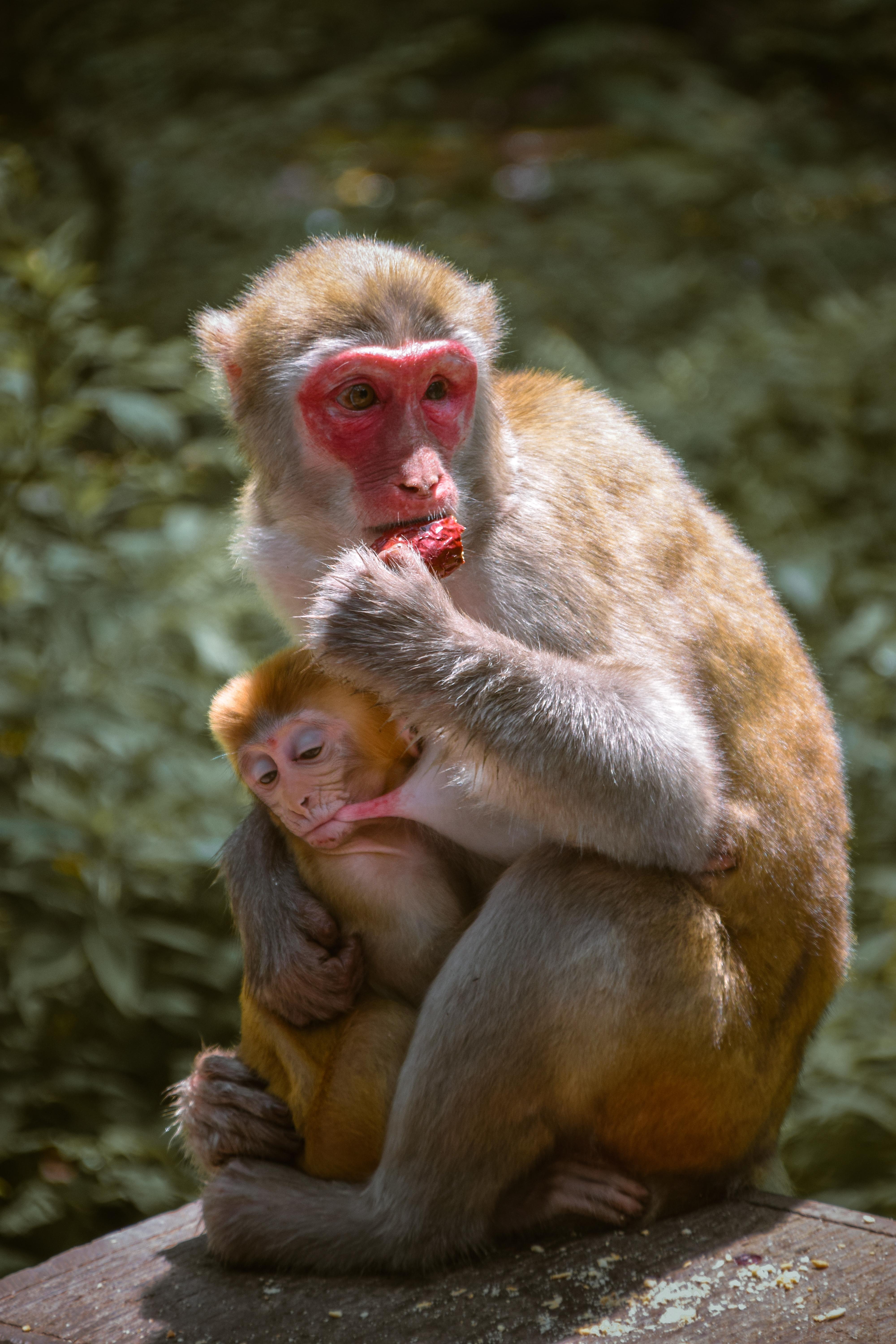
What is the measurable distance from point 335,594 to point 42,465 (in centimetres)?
212

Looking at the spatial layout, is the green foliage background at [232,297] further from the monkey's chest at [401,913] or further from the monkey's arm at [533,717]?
the monkey's arm at [533,717]

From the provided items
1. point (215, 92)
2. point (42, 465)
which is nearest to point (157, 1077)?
point (42, 465)

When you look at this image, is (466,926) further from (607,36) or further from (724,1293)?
(607,36)

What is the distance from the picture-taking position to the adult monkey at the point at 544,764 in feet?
7.99

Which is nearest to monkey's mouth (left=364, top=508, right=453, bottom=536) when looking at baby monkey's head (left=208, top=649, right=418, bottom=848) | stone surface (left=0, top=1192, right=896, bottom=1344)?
baby monkey's head (left=208, top=649, right=418, bottom=848)

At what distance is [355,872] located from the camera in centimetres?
270

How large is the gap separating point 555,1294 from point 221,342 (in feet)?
6.70

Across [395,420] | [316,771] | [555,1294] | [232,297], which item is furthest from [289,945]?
[232,297]

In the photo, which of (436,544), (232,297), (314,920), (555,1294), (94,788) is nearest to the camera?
(555,1294)

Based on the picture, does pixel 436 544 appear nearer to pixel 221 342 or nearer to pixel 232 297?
pixel 221 342

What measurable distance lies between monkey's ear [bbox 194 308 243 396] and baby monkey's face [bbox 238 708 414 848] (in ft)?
2.51

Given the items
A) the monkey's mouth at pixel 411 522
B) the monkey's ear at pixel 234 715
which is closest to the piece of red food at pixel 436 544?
the monkey's mouth at pixel 411 522

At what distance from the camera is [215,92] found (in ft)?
25.7

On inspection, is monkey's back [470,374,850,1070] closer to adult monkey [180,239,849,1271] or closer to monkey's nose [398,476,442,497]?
adult monkey [180,239,849,1271]
